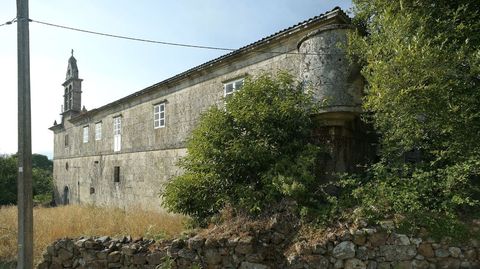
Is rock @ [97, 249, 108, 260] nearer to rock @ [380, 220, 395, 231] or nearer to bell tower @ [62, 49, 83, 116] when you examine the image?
rock @ [380, 220, 395, 231]

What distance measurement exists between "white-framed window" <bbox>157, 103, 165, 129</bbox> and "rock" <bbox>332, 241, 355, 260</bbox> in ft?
35.5

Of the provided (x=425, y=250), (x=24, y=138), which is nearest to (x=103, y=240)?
(x=24, y=138)

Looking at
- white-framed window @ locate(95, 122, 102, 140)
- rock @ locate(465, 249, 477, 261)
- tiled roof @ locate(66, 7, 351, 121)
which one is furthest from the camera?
white-framed window @ locate(95, 122, 102, 140)

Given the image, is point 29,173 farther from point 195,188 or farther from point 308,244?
point 308,244

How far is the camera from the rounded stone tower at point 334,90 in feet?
27.5

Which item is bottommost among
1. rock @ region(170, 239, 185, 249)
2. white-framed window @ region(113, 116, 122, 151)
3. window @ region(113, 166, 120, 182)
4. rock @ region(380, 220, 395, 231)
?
rock @ region(170, 239, 185, 249)

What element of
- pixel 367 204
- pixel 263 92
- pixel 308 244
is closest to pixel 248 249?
pixel 308 244

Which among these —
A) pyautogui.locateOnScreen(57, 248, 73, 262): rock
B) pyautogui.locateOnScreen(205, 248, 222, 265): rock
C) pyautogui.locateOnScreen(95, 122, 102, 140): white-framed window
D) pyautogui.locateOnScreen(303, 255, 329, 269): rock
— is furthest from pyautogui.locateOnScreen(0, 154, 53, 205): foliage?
pyautogui.locateOnScreen(303, 255, 329, 269): rock

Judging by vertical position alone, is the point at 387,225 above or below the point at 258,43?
below

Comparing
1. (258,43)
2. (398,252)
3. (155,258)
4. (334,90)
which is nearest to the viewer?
(398,252)

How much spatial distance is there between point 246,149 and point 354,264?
3.28 metres

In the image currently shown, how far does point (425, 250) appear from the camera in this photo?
6098mm

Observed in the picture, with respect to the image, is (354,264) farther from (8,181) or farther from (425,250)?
(8,181)

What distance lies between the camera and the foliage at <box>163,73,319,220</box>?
7.93m
